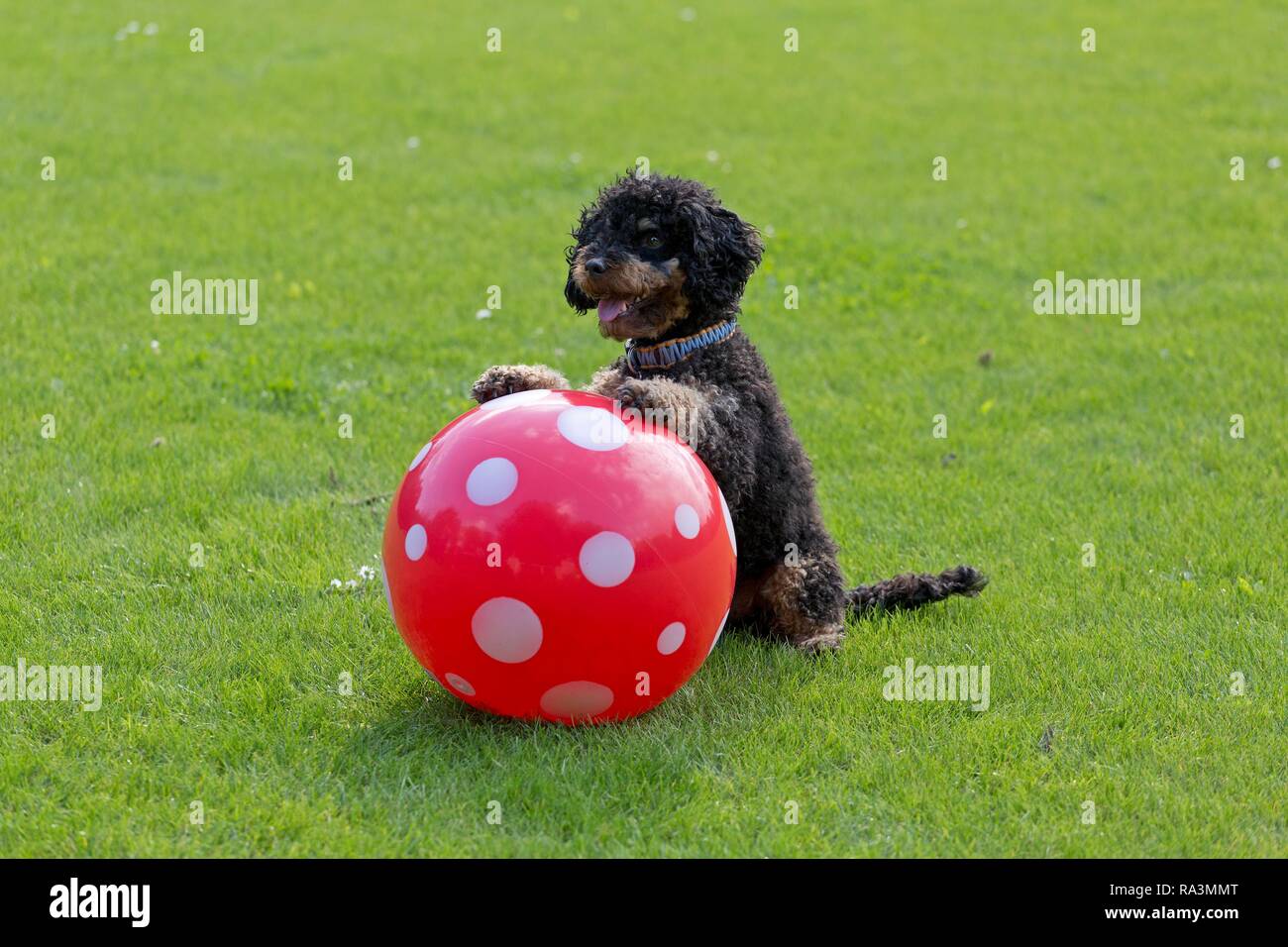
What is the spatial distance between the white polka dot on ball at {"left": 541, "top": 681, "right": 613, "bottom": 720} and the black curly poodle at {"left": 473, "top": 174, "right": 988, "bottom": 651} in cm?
100

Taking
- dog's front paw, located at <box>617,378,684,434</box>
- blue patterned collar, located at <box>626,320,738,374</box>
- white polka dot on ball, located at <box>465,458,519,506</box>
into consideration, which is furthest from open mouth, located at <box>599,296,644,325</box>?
white polka dot on ball, located at <box>465,458,519,506</box>

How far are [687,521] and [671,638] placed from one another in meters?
0.41

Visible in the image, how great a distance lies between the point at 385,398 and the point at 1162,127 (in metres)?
9.62

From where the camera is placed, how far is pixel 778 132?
14.1 metres

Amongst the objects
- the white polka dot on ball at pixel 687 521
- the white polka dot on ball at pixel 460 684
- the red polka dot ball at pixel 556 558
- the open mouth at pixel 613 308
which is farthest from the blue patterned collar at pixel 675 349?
the white polka dot on ball at pixel 460 684

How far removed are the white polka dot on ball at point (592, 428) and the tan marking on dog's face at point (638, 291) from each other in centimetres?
54

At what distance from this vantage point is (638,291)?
194 inches

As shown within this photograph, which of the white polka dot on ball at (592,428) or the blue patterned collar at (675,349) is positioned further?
the blue patterned collar at (675,349)

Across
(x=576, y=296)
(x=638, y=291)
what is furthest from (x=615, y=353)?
(x=638, y=291)

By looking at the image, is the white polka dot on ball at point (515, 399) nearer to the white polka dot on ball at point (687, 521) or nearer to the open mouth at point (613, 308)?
the open mouth at point (613, 308)

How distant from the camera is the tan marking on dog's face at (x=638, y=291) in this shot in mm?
4887

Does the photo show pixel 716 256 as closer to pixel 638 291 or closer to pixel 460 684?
pixel 638 291

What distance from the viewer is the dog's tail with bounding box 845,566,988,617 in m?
5.81
